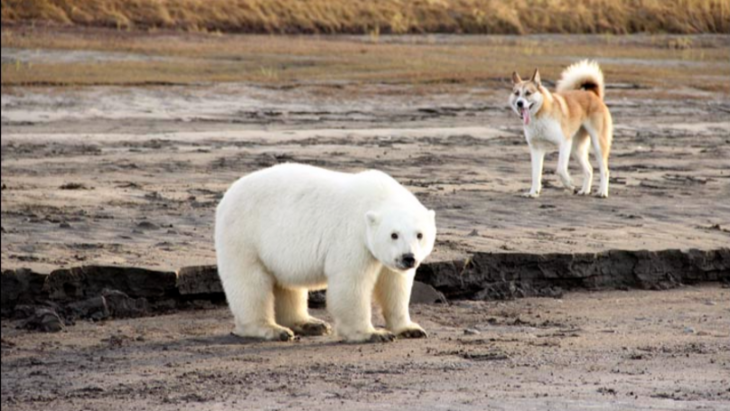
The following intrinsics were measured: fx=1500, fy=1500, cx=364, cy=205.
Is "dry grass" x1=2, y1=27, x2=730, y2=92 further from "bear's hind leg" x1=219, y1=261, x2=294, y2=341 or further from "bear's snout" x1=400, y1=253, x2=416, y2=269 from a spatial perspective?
"bear's snout" x1=400, y1=253, x2=416, y2=269

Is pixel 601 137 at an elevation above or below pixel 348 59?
below

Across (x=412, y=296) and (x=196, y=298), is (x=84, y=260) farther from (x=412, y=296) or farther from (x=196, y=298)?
(x=412, y=296)

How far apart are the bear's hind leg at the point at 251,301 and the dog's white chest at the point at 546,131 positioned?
6.70 m

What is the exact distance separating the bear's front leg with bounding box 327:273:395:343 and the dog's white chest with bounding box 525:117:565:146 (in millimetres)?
6691

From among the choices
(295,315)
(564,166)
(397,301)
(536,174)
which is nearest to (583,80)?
(564,166)

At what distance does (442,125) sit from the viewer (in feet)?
69.3

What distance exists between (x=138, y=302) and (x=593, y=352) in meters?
2.99

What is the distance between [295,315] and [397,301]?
76 centimetres

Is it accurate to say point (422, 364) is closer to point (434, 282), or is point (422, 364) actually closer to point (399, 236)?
point (399, 236)

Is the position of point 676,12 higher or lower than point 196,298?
higher

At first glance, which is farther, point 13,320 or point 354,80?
point 354,80

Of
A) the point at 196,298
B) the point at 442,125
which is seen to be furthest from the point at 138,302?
the point at 442,125

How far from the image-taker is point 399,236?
26.0 feet

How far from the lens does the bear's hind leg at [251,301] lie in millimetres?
8500
